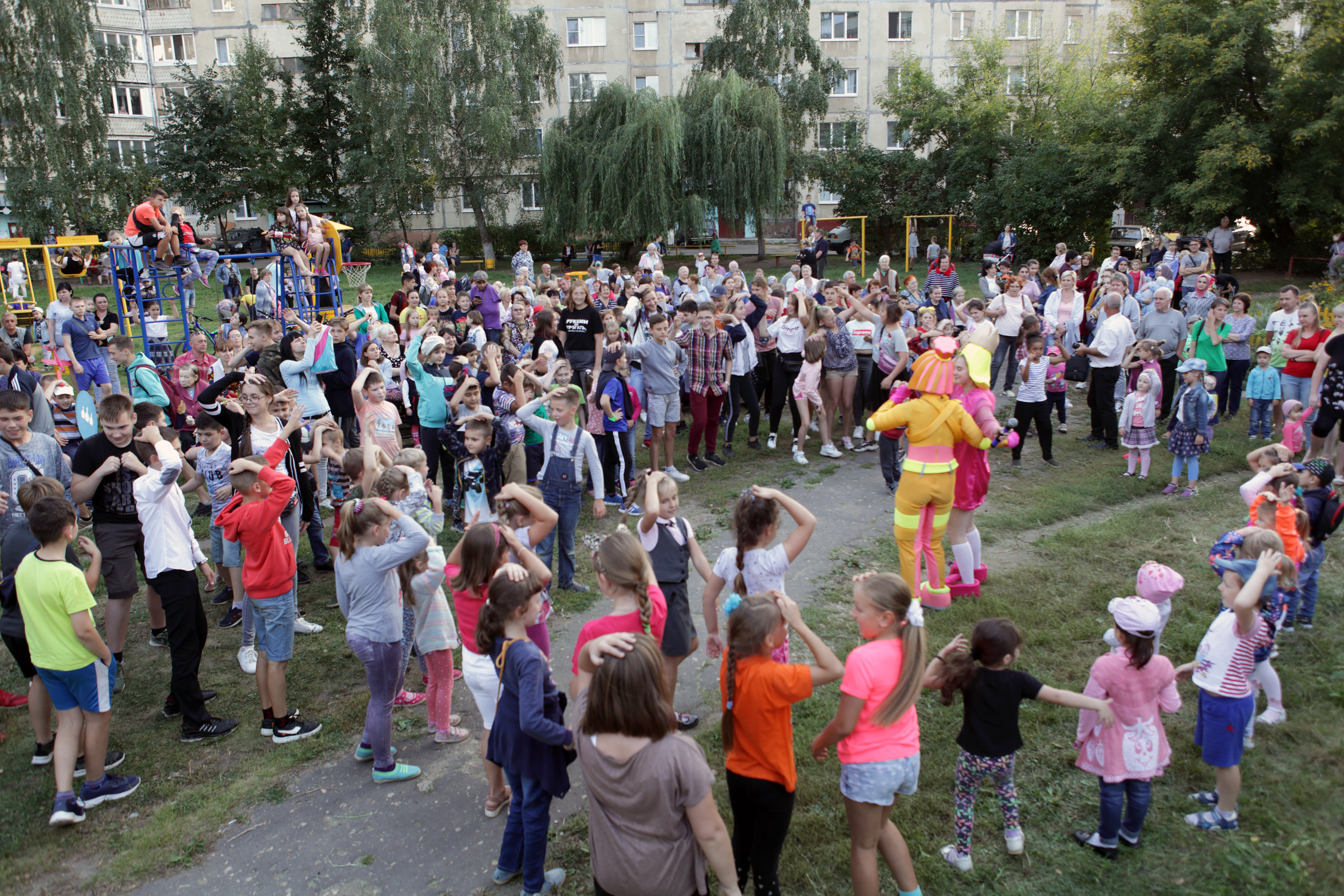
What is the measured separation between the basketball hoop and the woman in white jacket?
63.5ft

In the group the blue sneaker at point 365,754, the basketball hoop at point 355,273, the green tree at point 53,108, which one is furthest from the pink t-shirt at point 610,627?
the green tree at point 53,108

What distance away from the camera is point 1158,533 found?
7656 mm

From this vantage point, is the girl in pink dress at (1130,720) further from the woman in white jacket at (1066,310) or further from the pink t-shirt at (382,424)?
the woman in white jacket at (1066,310)

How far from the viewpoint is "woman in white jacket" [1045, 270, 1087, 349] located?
1181 centimetres

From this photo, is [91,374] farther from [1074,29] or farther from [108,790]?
[1074,29]

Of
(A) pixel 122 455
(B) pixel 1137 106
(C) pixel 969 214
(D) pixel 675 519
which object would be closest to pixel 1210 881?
(D) pixel 675 519

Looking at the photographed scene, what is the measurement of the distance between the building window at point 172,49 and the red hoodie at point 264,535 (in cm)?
4605

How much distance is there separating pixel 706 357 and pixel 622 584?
243 inches

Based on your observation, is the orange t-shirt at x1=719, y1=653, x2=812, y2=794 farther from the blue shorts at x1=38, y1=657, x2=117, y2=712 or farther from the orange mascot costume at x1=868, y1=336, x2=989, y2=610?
the blue shorts at x1=38, y1=657, x2=117, y2=712

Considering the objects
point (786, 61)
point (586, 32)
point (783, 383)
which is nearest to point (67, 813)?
point (783, 383)

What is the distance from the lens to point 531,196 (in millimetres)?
39625

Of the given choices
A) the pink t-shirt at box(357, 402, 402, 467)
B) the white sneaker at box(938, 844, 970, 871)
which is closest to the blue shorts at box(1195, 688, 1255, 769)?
the white sneaker at box(938, 844, 970, 871)

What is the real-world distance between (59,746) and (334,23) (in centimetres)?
3993

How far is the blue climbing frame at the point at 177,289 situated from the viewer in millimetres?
13758
